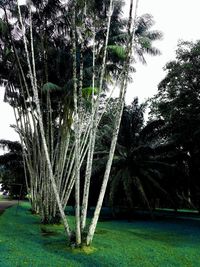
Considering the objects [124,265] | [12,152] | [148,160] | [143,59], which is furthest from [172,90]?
[12,152]

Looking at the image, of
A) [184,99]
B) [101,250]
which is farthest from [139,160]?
[101,250]

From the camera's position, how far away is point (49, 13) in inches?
680

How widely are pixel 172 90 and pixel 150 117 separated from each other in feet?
26.6

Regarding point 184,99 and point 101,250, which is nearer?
point 101,250

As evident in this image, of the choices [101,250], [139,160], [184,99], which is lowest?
[101,250]

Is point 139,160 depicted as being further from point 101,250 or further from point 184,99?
point 101,250

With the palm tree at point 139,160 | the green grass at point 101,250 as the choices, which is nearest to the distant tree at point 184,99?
the palm tree at point 139,160

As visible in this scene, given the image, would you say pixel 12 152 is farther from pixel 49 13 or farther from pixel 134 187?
pixel 49 13

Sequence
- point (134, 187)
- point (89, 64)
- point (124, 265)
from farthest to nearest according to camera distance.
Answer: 1. point (134, 187)
2. point (89, 64)
3. point (124, 265)

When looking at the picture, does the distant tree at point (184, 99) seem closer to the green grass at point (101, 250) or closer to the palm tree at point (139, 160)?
the palm tree at point (139, 160)

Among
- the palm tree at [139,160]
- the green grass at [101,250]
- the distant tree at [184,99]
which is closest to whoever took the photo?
the green grass at [101,250]

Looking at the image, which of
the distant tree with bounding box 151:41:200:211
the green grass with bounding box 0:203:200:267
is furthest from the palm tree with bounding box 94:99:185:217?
the green grass with bounding box 0:203:200:267

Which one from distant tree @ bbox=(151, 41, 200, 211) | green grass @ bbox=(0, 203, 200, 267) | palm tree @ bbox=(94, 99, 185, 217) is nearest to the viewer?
green grass @ bbox=(0, 203, 200, 267)

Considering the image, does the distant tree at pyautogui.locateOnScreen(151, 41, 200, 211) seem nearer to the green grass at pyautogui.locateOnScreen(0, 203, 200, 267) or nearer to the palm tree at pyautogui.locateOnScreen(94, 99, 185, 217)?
the palm tree at pyautogui.locateOnScreen(94, 99, 185, 217)
